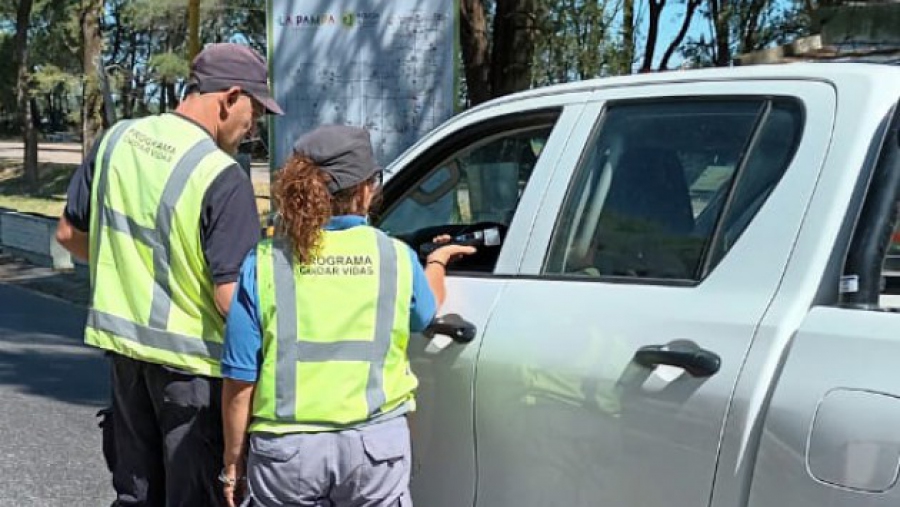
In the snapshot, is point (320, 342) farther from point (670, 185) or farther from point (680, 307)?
point (670, 185)

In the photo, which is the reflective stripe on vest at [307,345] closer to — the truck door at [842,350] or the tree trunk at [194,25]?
the truck door at [842,350]

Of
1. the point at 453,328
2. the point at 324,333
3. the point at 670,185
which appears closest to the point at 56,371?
the point at 453,328

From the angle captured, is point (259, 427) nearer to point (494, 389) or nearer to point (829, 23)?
point (494, 389)

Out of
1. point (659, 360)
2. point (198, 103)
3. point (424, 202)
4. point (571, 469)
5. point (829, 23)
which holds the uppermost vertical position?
point (829, 23)

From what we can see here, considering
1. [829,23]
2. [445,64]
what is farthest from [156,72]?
[829,23]

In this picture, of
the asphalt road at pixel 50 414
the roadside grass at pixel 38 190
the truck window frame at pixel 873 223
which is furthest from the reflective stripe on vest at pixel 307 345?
the roadside grass at pixel 38 190

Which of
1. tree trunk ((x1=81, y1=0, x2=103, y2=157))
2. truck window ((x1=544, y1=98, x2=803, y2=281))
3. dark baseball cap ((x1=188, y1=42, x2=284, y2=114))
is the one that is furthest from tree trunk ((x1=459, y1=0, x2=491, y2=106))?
tree trunk ((x1=81, y1=0, x2=103, y2=157))

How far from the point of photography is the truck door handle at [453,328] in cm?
288

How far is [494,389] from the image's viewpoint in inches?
109

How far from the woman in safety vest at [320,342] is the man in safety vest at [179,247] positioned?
27 centimetres

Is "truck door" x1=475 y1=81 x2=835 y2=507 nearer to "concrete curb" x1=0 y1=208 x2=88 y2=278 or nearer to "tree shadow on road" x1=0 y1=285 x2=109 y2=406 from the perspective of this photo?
"tree shadow on road" x1=0 y1=285 x2=109 y2=406

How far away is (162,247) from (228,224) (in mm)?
215

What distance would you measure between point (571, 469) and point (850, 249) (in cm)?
87

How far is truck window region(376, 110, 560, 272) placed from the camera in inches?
122
